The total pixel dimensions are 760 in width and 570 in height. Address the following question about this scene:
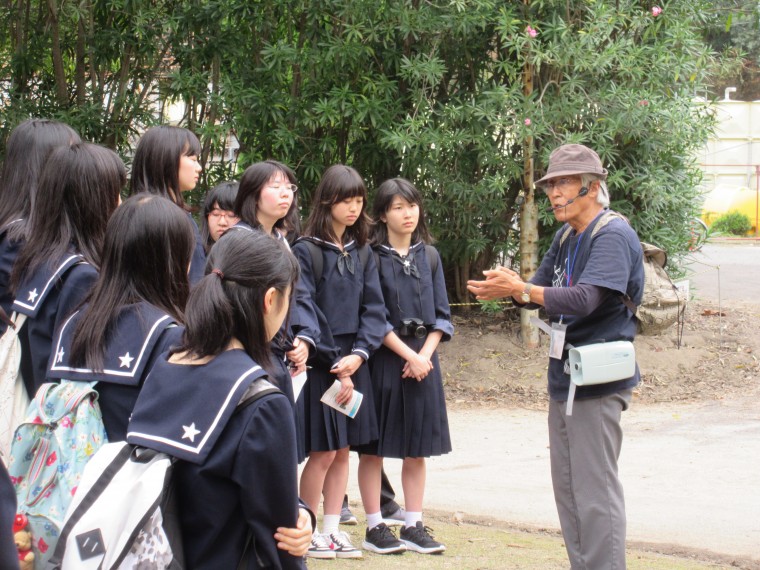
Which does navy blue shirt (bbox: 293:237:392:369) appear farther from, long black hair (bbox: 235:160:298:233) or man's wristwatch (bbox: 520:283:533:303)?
man's wristwatch (bbox: 520:283:533:303)

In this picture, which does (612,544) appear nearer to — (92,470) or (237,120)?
(92,470)

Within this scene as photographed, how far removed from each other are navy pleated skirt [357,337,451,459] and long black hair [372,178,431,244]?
0.59 meters

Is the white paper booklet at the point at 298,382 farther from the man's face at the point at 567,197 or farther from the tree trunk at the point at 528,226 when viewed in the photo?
the tree trunk at the point at 528,226

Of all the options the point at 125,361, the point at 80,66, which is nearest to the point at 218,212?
the point at 125,361

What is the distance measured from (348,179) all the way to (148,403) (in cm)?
274

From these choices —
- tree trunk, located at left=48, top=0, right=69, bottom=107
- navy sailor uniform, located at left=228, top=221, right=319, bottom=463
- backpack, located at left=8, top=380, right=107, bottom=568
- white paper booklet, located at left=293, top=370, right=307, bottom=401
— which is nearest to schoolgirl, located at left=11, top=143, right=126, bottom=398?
backpack, located at left=8, top=380, right=107, bottom=568

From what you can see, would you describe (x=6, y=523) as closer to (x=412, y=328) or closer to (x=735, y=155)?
(x=412, y=328)

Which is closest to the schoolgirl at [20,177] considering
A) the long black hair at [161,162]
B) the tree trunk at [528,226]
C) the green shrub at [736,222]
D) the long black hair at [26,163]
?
the long black hair at [26,163]

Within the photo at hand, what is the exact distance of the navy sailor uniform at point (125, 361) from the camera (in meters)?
2.62

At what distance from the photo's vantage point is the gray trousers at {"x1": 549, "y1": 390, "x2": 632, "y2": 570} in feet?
13.2

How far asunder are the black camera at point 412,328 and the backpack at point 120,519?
289cm

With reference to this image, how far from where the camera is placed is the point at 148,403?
232 cm

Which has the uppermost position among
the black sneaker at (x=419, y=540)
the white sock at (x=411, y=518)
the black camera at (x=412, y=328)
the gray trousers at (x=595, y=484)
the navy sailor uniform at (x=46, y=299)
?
the navy sailor uniform at (x=46, y=299)

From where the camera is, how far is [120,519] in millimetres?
2145
